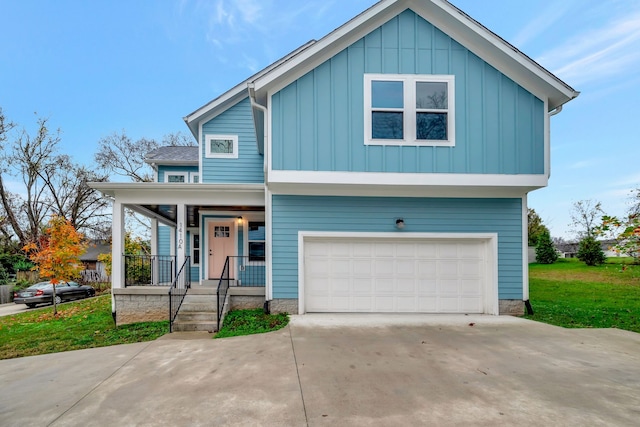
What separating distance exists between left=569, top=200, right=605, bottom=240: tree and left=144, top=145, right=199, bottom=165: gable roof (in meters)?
28.8

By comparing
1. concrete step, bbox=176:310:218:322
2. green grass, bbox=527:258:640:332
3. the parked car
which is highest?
concrete step, bbox=176:310:218:322

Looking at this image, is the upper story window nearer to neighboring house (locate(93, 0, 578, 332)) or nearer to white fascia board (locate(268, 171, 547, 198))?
neighboring house (locate(93, 0, 578, 332))

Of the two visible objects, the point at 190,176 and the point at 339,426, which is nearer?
the point at 339,426

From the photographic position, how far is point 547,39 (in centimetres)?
1486

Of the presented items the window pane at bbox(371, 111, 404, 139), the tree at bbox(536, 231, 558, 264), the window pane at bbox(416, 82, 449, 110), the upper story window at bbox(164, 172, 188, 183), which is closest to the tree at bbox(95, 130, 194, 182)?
the upper story window at bbox(164, 172, 188, 183)

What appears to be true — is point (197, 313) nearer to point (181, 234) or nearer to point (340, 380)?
point (181, 234)

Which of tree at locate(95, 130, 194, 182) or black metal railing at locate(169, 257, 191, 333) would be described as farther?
tree at locate(95, 130, 194, 182)

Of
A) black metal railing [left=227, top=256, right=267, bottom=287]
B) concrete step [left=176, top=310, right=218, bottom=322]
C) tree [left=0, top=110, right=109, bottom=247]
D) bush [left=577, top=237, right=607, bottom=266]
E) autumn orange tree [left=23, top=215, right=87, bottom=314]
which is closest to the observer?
concrete step [left=176, top=310, right=218, bottom=322]

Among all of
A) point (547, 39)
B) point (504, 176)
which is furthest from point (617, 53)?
point (504, 176)

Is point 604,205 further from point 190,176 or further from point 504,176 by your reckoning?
point 190,176

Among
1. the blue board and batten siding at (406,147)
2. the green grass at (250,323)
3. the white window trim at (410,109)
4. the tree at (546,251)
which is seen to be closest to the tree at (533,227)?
the tree at (546,251)

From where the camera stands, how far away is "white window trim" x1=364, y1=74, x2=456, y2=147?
7250 millimetres

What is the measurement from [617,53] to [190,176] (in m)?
18.6

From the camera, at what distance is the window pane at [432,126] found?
7.33m
